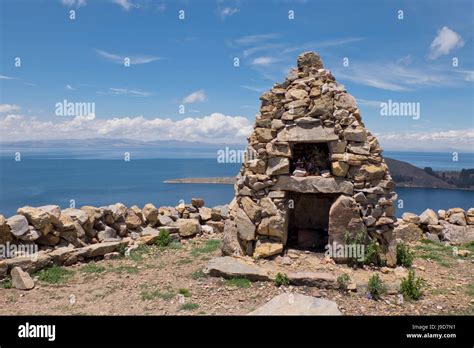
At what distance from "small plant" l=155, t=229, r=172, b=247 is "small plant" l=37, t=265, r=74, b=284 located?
296cm

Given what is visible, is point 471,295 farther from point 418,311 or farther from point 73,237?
point 73,237

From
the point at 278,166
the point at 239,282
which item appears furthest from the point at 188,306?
the point at 278,166

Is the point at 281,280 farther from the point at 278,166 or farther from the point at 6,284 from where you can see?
the point at 6,284

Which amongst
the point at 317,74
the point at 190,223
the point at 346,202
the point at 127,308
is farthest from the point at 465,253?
the point at 127,308

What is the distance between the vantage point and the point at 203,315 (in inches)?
239

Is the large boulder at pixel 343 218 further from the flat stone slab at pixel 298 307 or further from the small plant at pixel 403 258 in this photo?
the flat stone slab at pixel 298 307

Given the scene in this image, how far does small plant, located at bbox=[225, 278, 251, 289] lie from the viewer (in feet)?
24.2

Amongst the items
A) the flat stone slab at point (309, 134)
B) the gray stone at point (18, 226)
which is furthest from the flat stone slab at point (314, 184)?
the gray stone at point (18, 226)

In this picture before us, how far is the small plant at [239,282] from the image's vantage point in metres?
7.36

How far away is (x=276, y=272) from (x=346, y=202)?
238cm

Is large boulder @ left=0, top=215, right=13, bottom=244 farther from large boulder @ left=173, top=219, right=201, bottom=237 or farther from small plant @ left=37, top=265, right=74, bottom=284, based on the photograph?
large boulder @ left=173, top=219, right=201, bottom=237

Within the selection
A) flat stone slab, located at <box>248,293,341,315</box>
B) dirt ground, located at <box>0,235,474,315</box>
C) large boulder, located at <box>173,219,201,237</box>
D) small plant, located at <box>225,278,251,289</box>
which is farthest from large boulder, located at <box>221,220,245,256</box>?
large boulder, located at <box>173,219,201,237</box>

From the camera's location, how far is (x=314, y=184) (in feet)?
27.9

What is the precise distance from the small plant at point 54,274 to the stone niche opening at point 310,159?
19.9ft
